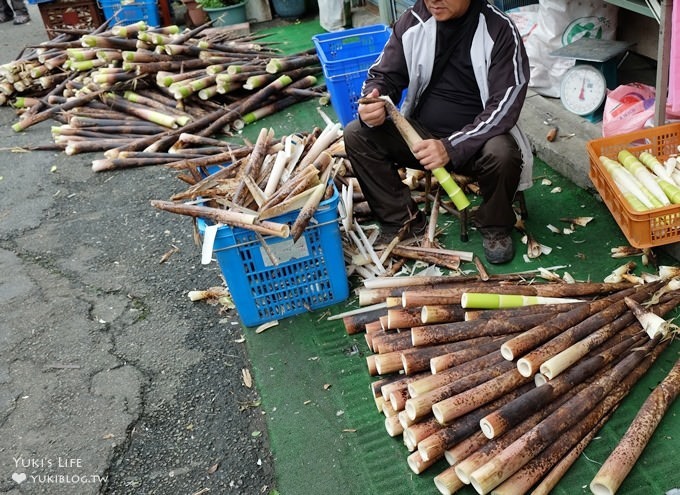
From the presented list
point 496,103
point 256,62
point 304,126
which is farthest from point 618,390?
point 256,62

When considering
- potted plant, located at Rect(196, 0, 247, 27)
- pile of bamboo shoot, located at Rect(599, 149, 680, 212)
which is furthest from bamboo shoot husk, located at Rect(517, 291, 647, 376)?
Result: potted plant, located at Rect(196, 0, 247, 27)

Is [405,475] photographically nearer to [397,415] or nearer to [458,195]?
[397,415]

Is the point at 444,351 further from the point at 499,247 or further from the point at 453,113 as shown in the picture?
the point at 453,113

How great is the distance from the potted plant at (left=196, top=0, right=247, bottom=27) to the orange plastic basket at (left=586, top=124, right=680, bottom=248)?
25.4 feet

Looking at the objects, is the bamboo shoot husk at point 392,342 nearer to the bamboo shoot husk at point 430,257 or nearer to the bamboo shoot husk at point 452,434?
the bamboo shoot husk at point 452,434

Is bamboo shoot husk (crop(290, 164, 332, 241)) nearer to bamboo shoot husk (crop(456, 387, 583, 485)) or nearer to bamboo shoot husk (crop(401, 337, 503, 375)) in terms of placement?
bamboo shoot husk (crop(401, 337, 503, 375))

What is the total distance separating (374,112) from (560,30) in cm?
239

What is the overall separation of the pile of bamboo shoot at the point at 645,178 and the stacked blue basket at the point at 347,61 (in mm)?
2348

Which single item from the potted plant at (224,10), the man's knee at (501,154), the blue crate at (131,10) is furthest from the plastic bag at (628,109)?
the blue crate at (131,10)

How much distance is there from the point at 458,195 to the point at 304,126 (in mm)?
3317

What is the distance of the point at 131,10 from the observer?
32.6 feet

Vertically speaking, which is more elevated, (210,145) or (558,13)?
(558,13)

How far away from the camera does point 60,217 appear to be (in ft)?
17.2

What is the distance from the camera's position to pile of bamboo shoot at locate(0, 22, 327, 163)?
6.44 m
